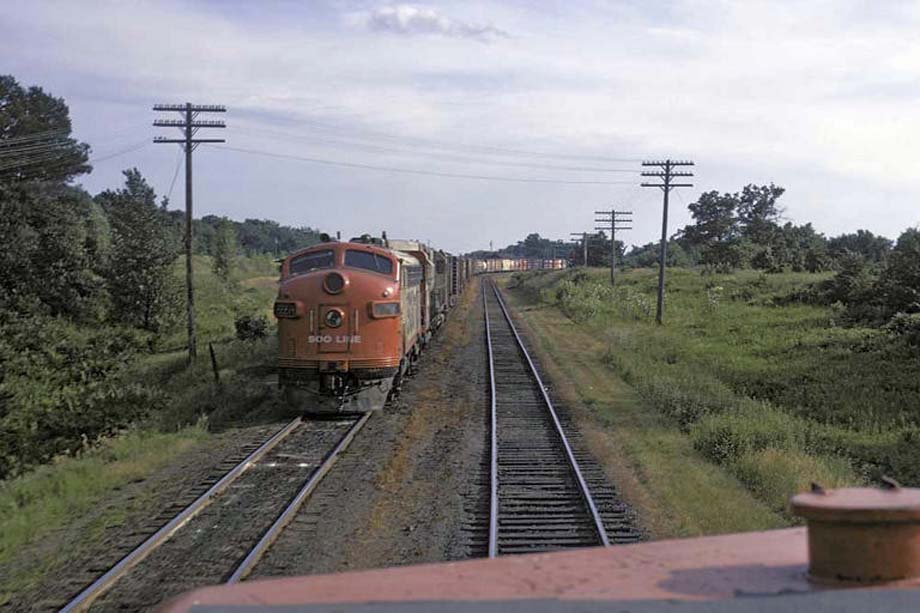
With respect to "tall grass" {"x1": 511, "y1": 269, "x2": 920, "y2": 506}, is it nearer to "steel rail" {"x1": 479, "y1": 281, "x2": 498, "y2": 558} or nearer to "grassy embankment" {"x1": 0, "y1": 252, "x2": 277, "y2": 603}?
"steel rail" {"x1": 479, "y1": 281, "x2": 498, "y2": 558}

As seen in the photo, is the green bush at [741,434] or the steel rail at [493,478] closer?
the steel rail at [493,478]

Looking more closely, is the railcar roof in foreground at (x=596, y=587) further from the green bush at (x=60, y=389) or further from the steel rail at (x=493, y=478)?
the green bush at (x=60, y=389)

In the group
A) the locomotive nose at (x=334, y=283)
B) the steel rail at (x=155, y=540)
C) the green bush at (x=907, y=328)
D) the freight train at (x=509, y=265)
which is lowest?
the steel rail at (x=155, y=540)

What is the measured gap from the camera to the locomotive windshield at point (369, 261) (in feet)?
53.2

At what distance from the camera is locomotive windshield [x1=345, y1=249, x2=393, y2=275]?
53.2ft

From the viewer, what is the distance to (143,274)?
38469 mm

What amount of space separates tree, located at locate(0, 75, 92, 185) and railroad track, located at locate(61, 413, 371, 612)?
39163mm

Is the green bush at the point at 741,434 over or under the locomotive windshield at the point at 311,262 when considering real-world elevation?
under

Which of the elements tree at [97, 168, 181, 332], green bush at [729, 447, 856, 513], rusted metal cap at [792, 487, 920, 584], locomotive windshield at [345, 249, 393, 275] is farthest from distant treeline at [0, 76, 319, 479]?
rusted metal cap at [792, 487, 920, 584]

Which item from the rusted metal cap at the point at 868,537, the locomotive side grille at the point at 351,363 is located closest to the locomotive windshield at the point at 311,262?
the locomotive side grille at the point at 351,363

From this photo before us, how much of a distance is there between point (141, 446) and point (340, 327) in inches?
155

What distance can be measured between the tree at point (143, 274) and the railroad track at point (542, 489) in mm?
25010

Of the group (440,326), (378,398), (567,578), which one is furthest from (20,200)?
(567,578)

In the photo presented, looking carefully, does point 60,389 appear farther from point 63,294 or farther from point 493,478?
point 493,478
